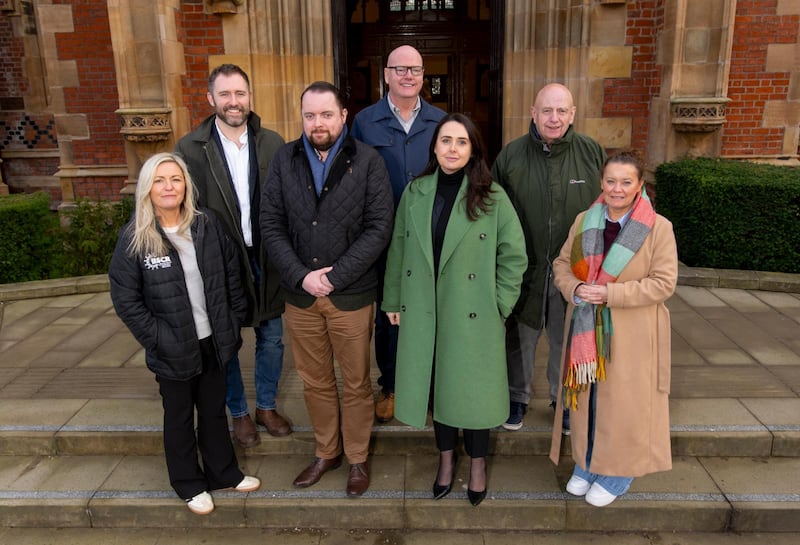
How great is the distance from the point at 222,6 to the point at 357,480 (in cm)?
509

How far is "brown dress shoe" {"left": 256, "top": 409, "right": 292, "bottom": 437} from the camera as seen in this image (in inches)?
146

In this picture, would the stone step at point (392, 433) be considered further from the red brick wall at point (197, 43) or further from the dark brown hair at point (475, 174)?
the red brick wall at point (197, 43)

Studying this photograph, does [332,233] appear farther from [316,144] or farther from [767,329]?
[767,329]

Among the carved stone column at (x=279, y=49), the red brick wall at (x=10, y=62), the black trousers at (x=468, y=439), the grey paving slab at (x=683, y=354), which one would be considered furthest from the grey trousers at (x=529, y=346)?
the red brick wall at (x=10, y=62)

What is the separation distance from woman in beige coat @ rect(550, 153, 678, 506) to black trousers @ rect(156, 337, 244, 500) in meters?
1.69

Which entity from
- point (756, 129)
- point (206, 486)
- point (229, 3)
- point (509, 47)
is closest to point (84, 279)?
point (229, 3)

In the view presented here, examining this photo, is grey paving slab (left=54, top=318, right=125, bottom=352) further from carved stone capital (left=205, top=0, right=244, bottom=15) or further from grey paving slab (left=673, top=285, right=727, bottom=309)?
grey paving slab (left=673, top=285, right=727, bottom=309)

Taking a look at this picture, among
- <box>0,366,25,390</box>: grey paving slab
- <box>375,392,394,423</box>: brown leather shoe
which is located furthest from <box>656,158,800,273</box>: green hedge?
<box>0,366,25,390</box>: grey paving slab

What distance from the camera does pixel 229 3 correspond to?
21.2 feet

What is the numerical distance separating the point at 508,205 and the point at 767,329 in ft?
10.8

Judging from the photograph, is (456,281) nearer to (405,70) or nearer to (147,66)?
(405,70)

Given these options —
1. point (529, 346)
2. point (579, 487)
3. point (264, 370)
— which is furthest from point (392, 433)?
point (579, 487)

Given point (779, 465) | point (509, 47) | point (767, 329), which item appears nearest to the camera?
point (779, 465)

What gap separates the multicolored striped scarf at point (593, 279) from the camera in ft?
9.22
